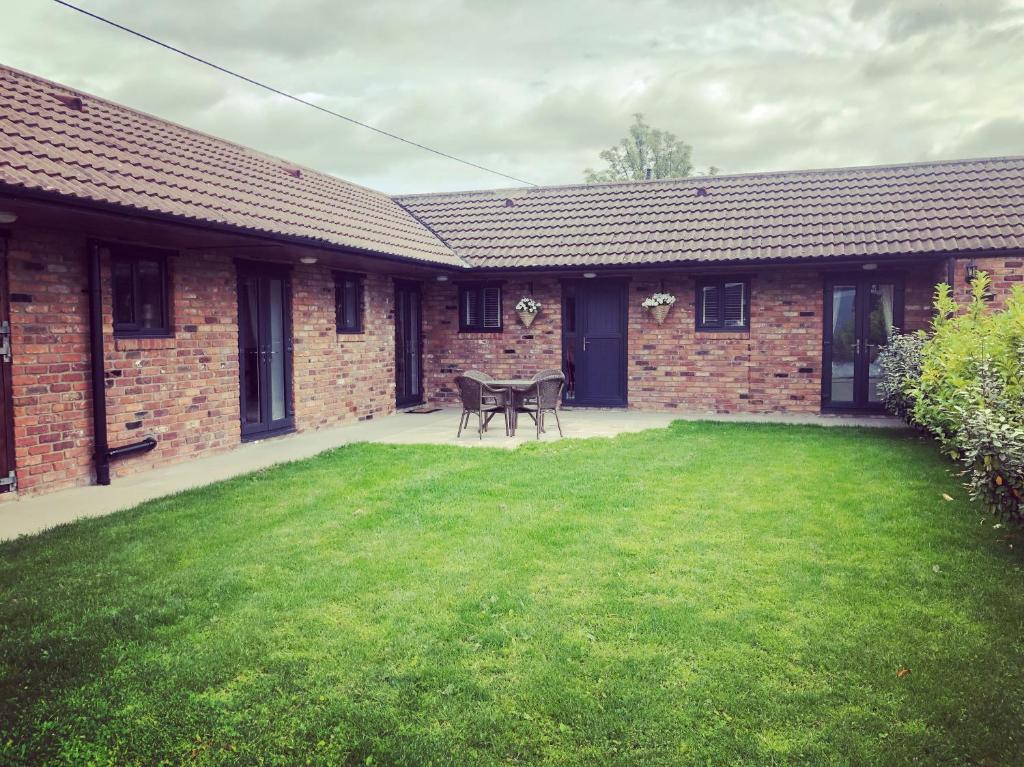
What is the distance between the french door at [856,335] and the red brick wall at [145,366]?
766cm

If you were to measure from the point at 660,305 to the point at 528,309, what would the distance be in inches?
91.7

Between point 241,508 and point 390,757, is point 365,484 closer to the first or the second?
point 241,508

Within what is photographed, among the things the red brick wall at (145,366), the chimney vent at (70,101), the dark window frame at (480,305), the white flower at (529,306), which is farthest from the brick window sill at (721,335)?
the chimney vent at (70,101)

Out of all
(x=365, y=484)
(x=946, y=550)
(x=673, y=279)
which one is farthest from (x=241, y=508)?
(x=673, y=279)

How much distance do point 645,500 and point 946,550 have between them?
2214mm

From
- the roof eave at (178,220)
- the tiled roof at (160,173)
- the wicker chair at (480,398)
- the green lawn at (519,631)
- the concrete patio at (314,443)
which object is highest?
the tiled roof at (160,173)

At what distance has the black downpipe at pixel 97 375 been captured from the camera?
688 centimetres

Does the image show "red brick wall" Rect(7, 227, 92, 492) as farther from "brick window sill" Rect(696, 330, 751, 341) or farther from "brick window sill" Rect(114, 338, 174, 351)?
"brick window sill" Rect(696, 330, 751, 341)

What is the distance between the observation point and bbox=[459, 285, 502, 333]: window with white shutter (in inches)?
537

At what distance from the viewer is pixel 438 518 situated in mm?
5711

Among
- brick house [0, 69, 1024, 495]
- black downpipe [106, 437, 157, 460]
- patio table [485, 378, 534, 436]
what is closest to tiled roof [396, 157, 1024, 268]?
brick house [0, 69, 1024, 495]

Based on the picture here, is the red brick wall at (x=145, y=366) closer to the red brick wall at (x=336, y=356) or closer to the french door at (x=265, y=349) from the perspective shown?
the red brick wall at (x=336, y=356)

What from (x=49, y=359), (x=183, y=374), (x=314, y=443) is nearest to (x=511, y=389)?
(x=314, y=443)

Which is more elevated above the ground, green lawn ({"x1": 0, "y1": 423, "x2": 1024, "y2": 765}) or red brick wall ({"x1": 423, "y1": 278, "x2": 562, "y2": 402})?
red brick wall ({"x1": 423, "y1": 278, "x2": 562, "y2": 402})
